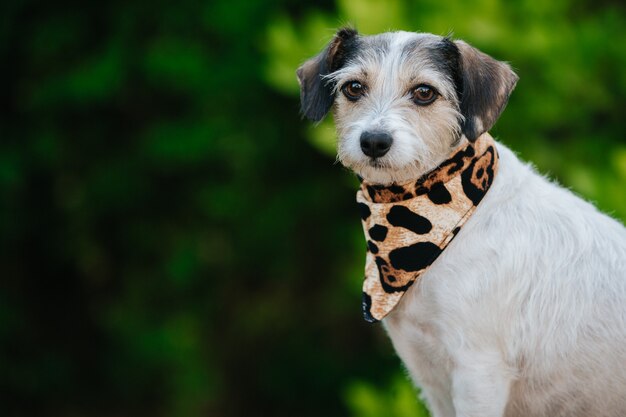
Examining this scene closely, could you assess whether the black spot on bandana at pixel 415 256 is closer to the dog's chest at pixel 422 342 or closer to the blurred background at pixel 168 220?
the dog's chest at pixel 422 342

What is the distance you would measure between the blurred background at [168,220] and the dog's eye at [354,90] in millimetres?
2192

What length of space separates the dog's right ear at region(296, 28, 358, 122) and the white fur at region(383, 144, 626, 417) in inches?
30.2

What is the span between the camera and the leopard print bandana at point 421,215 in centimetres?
292

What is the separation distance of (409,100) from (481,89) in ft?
0.93

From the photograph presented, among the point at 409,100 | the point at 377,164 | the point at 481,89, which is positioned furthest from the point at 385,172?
the point at 481,89

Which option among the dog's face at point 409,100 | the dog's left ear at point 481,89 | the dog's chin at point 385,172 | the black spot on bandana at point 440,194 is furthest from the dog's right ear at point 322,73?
the black spot on bandana at point 440,194

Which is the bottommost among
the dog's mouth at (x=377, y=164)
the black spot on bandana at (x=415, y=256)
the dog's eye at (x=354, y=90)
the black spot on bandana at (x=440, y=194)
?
the black spot on bandana at (x=415, y=256)

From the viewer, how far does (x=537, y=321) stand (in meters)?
2.93

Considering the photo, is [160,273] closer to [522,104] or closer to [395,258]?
[522,104]

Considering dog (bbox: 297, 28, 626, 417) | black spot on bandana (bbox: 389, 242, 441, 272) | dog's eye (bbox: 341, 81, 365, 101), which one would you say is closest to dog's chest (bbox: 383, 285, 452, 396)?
dog (bbox: 297, 28, 626, 417)

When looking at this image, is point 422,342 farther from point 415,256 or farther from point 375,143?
point 375,143

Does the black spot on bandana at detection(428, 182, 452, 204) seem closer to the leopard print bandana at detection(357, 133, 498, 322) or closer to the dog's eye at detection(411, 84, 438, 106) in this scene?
the leopard print bandana at detection(357, 133, 498, 322)

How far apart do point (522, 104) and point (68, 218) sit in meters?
4.45

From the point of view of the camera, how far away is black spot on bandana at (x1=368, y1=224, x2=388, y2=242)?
120 inches
